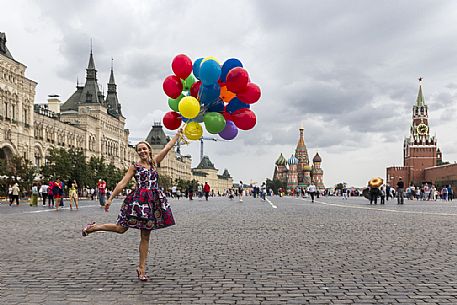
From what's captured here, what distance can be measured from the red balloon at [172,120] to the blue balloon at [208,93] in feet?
2.50

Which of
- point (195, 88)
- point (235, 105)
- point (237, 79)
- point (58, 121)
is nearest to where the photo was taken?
point (237, 79)

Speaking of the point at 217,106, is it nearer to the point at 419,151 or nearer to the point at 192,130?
the point at 192,130

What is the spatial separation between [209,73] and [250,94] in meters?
0.92

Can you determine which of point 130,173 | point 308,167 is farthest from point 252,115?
point 308,167

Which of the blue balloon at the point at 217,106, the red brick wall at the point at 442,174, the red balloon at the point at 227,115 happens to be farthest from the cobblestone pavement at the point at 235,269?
the red brick wall at the point at 442,174

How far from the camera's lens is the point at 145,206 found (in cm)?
684

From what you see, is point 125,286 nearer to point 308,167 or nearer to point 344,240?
point 344,240

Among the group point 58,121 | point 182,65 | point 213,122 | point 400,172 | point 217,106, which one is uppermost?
point 58,121

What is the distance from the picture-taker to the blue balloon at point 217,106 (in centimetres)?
1011

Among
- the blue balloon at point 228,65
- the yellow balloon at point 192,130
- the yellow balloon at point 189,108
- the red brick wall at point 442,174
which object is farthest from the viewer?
the red brick wall at point 442,174

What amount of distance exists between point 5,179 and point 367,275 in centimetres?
4445

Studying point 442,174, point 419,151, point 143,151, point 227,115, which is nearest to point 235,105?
point 227,115

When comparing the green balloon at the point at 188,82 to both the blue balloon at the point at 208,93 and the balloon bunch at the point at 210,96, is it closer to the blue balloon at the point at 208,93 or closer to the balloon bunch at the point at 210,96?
the balloon bunch at the point at 210,96

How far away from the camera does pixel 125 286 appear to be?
21.0ft
